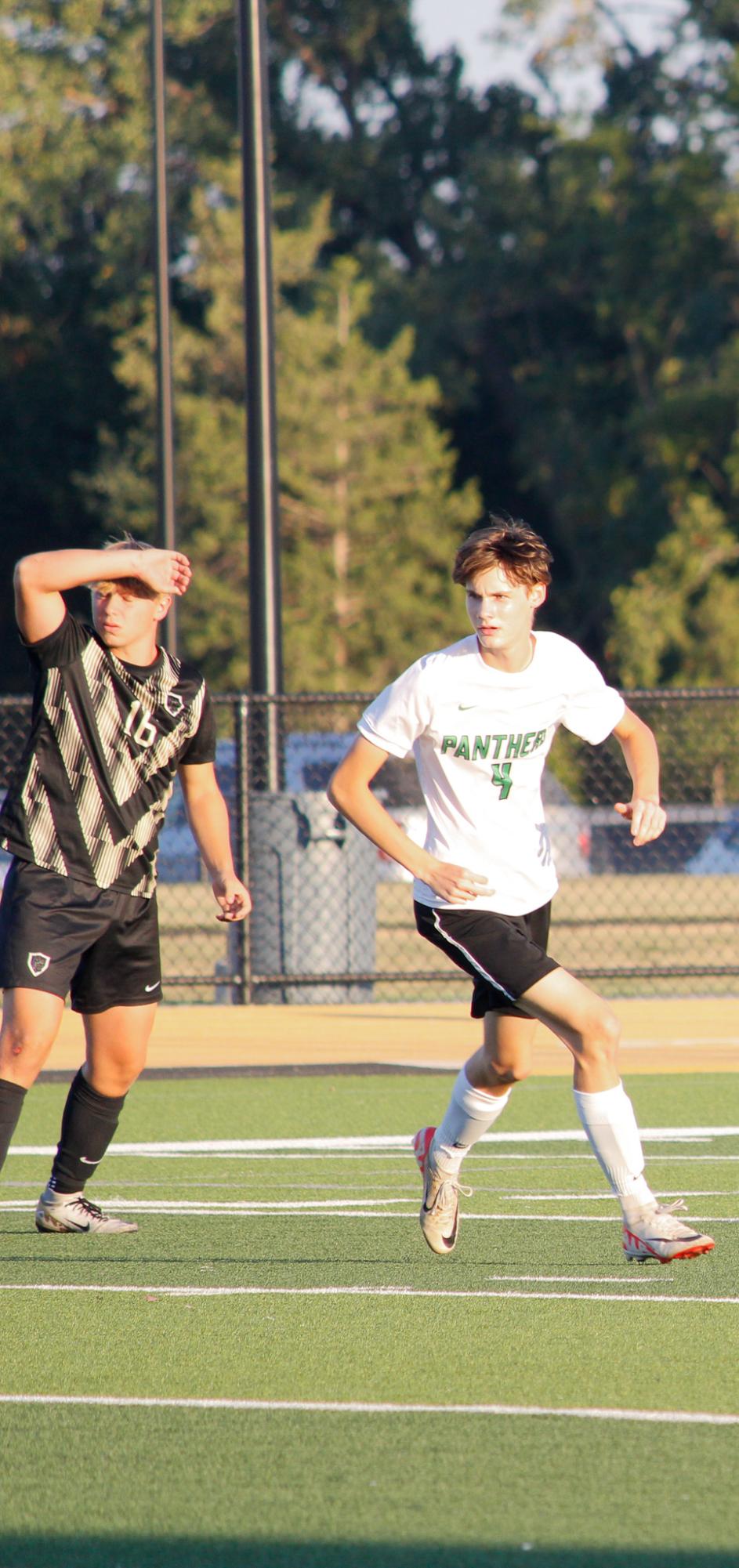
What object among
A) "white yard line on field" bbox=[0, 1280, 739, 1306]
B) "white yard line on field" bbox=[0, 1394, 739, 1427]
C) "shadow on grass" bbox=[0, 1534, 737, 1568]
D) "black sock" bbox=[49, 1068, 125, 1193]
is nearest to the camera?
"shadow on grass" bbox=[0, 1534, 737, 1568]

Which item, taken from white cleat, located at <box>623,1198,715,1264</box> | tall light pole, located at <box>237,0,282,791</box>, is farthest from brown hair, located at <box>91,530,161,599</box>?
tall light pole, located at <box>237,0,282,791</box>

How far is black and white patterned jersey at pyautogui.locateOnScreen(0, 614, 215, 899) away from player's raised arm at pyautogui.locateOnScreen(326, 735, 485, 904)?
1.77 feet

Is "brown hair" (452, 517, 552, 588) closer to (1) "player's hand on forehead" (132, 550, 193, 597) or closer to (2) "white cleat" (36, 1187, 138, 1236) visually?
(1) "player's hand on forehead" (132, 550, 193, 597)

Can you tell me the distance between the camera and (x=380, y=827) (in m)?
5.91

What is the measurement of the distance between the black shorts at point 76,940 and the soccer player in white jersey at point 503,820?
0.69 metres

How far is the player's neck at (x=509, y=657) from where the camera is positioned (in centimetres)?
602

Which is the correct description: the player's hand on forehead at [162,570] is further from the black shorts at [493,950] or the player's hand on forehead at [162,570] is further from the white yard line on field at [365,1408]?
the white yard line on field at [365,1408]

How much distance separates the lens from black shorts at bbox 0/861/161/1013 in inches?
236

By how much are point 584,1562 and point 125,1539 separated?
721 mm

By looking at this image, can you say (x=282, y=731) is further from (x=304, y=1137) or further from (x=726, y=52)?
(x=726, y=52)

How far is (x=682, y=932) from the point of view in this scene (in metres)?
23.8

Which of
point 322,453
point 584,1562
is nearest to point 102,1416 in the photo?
point 584,1562

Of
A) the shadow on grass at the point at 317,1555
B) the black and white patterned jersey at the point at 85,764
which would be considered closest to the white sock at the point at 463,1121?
the black and white patterned jersey at the point at 85,764

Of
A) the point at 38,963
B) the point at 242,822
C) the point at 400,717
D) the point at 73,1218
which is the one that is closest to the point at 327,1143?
the point at 73,1218
